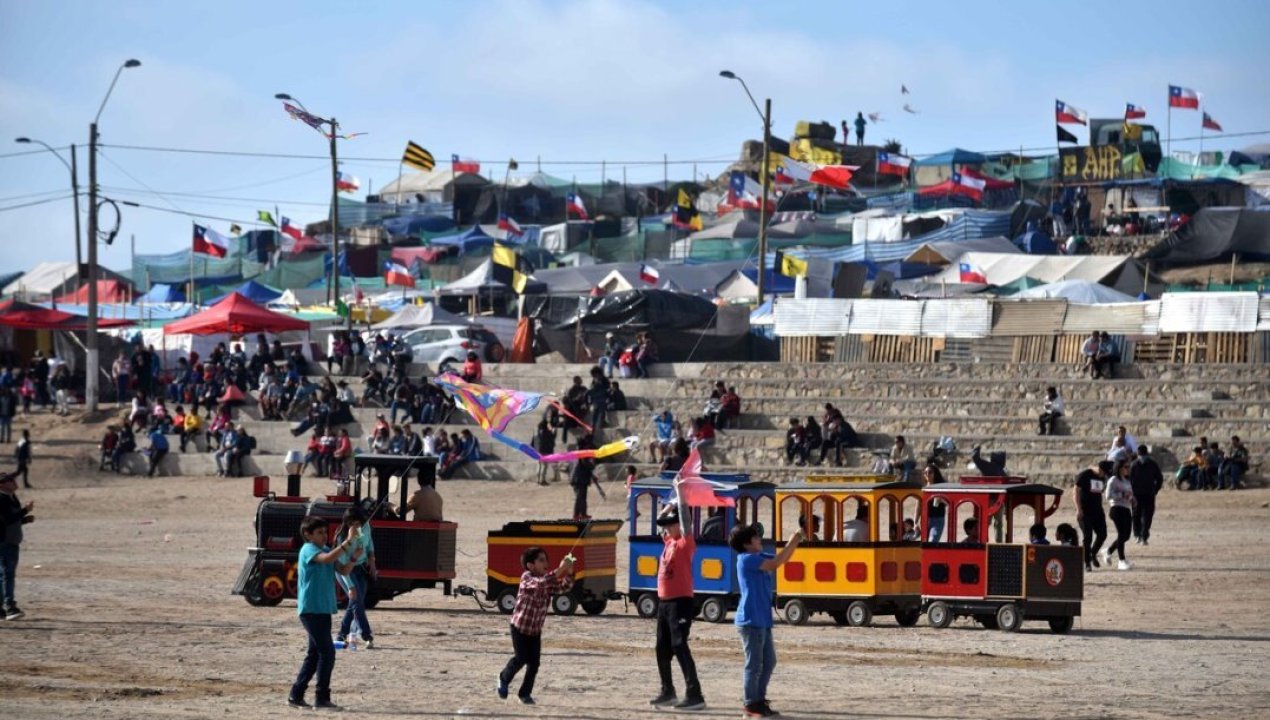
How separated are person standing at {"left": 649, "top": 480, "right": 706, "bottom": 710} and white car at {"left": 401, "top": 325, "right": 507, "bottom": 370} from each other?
1247 inches

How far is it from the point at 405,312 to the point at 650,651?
3550 cm

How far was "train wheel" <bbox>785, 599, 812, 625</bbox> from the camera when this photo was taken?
19.3 metres

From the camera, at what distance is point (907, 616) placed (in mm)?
19312

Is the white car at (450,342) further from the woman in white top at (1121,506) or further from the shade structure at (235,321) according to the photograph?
the woman in white top at (1121,506)

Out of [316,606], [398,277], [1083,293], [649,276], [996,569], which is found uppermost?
[398,277]

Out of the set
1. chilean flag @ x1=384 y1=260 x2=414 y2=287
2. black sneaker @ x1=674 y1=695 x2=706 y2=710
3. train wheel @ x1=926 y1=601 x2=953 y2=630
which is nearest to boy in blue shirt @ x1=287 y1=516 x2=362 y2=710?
black sneaker @ x1=674 y1=695 x2=706 y2=710

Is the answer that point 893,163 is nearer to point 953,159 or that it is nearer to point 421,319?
point 953,159

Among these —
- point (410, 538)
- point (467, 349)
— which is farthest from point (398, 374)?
point (410, 538)

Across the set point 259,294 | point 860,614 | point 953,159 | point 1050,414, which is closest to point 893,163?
point 953,159

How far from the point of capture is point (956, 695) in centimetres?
1377

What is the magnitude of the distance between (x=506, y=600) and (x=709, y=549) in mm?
2468

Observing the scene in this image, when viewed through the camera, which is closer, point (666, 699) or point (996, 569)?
point (666, 699)

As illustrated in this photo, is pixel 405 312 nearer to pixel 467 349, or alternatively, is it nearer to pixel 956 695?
pixel 467 349

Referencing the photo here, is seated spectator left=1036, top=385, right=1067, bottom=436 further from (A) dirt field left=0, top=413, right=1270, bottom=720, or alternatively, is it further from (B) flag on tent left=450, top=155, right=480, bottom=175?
(B) flag on tent left=450, top=155, right=480, bottom=175
